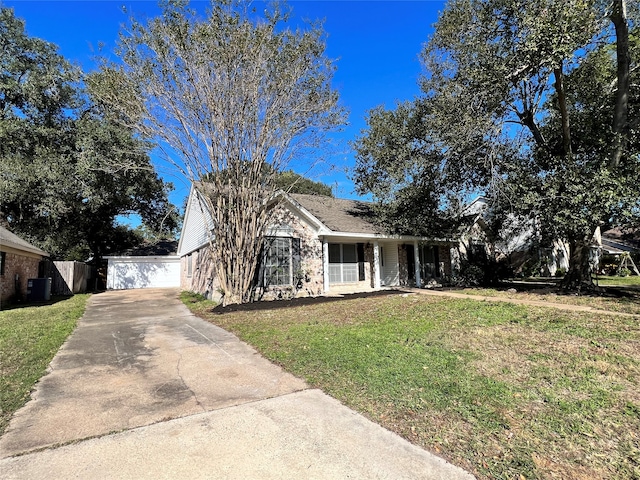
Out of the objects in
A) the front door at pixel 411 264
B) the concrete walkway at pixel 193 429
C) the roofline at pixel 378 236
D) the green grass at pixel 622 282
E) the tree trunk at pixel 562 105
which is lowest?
the concrete walkway at pixel 193 429

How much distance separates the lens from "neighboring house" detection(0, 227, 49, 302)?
43.3ft

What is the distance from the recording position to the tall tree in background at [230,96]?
35.0ft

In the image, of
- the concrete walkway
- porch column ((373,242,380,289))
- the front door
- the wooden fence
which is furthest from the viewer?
the wooden fence

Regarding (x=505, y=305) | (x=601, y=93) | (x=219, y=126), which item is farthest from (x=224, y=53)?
(x=601, y=93)

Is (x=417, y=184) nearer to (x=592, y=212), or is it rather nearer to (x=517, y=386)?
(x=592, y=212)

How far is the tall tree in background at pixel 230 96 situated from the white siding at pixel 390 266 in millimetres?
7552

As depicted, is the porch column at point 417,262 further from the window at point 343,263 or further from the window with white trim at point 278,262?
the window with white trim at point 278,262

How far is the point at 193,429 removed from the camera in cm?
335

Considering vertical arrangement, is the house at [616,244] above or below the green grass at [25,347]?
above

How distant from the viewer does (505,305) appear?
9641 millimetres

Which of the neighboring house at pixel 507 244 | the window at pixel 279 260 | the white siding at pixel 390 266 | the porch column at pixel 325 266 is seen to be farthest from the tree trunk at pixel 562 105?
the window at pixel 279 260

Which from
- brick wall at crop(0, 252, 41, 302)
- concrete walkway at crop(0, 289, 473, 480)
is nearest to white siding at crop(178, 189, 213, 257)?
brick wall at crop(0, 252, 41, 302)

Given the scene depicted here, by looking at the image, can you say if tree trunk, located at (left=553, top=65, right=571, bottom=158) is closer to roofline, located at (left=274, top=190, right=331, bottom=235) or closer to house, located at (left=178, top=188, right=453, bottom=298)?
house, located at (left=178, top=188, right=453, bottom=298)

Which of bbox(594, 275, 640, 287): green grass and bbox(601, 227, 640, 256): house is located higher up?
bbox(601, 227, 640, 256): house
